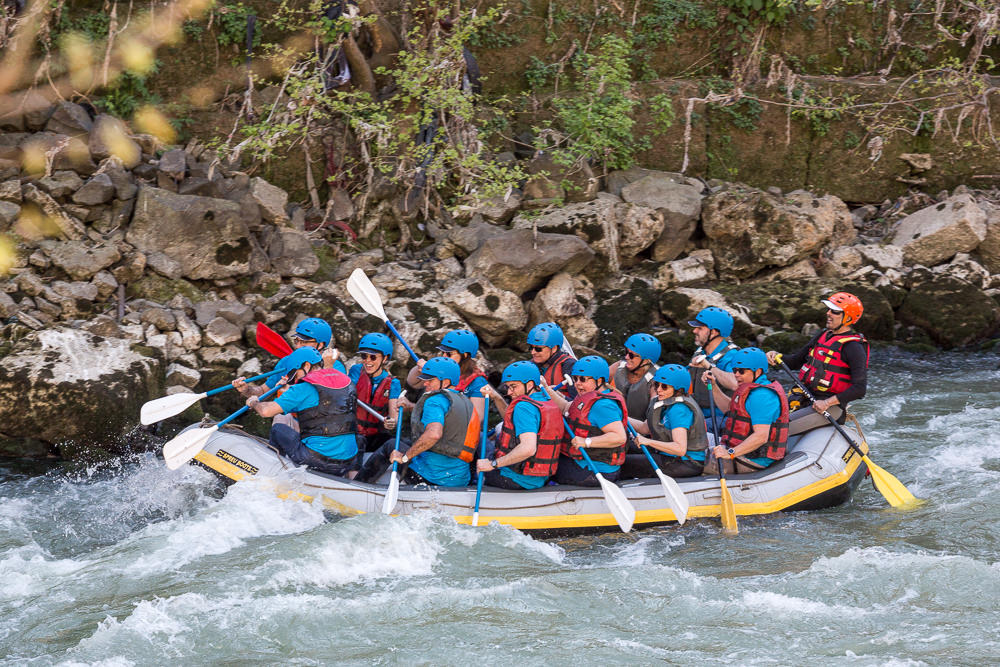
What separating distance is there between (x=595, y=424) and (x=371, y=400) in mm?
1876

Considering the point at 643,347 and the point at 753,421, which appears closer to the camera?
the point at 753,421

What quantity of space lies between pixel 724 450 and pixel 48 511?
498 centimetres

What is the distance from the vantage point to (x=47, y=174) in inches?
388

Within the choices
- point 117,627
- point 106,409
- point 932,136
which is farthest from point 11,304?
point 932,136

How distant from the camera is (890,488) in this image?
23.5 feet

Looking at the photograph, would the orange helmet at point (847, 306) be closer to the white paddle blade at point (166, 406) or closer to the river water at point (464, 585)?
the river water at point (464, 585)

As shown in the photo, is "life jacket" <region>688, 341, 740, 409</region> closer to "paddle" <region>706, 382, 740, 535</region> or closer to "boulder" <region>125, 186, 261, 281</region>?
"paddle" <region>706, 382, 740, 535</region>

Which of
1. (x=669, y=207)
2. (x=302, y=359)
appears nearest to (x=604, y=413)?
(x=302, y=359)

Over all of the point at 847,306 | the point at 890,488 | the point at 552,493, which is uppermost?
the point at 847,306

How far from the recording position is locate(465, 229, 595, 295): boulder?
10578 millimetres

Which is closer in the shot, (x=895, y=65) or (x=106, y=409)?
(x=106, y=409)

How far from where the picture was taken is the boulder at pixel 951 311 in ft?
36.9

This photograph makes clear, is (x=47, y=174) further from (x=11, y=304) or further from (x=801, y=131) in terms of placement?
(x=801, y=131)

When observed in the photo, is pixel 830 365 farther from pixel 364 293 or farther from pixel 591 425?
pixel 364 293
